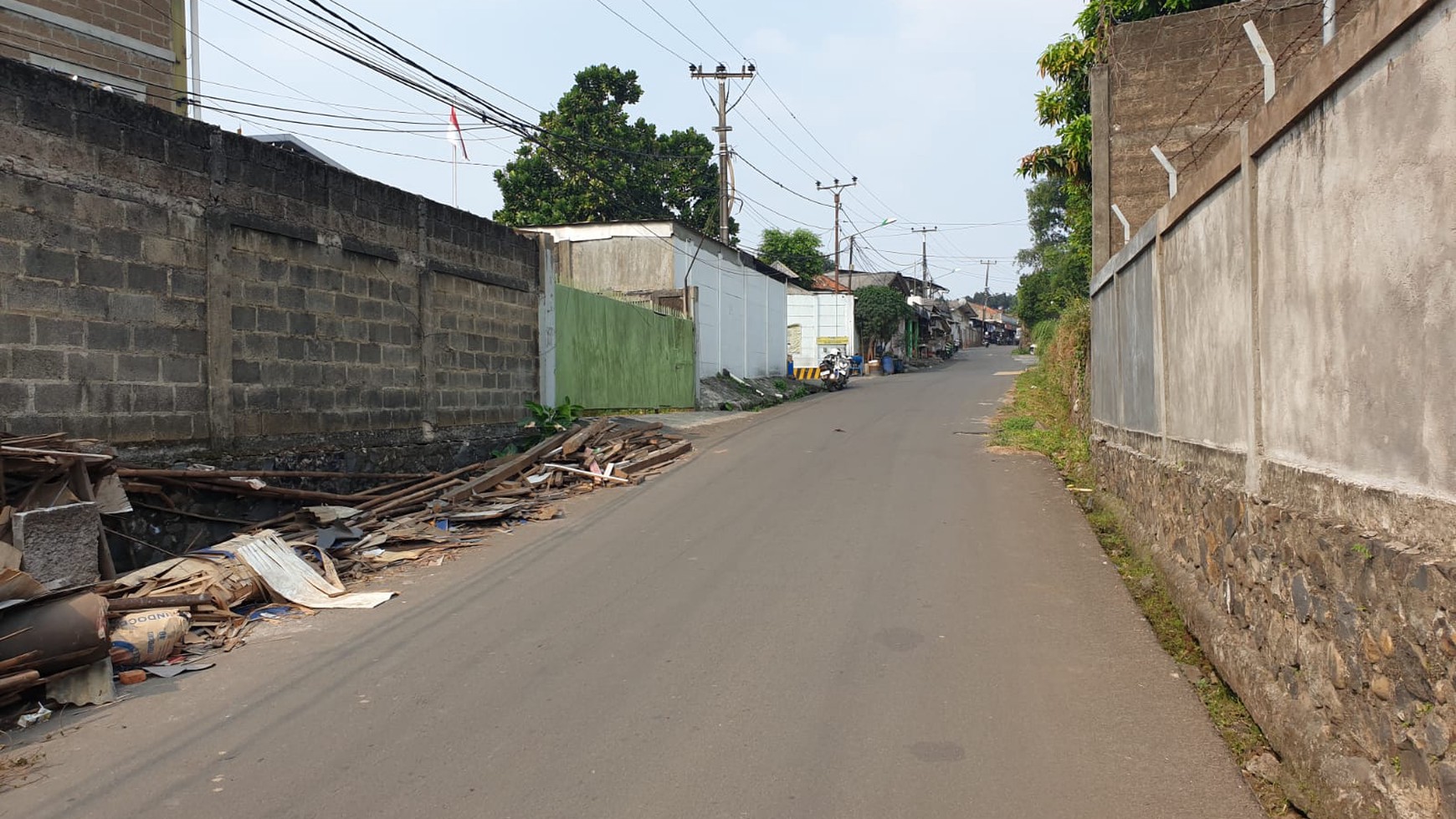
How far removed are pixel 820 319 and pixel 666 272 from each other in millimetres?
25887

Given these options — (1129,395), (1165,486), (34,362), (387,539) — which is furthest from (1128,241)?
(34,362)

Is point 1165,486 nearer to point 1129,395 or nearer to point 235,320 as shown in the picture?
point 1129,395

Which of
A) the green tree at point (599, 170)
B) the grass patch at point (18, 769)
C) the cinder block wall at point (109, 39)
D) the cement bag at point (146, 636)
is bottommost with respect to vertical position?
the grass patch at point (18, 769)

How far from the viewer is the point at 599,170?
42875 millimetres

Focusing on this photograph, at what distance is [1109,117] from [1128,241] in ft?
25.2

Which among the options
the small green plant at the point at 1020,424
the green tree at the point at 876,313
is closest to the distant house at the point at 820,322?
the green tree at the point at 876,313

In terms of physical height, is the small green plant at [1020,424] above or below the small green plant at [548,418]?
below

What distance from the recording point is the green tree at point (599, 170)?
42625 millimetres

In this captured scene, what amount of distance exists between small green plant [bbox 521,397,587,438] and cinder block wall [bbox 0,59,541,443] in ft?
7.08

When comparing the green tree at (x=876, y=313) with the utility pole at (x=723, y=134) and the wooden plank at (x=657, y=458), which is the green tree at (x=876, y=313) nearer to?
the utility pole at (x=723, y=134)

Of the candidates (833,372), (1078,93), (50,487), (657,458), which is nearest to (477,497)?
(657,458)

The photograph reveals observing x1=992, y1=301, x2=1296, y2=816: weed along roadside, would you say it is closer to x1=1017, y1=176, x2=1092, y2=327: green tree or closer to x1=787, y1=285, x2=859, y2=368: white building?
x1=1017, y1=176, x2=1092, y2=327: green tree

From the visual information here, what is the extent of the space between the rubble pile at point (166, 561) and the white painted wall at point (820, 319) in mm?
40036

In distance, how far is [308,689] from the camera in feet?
18.1
